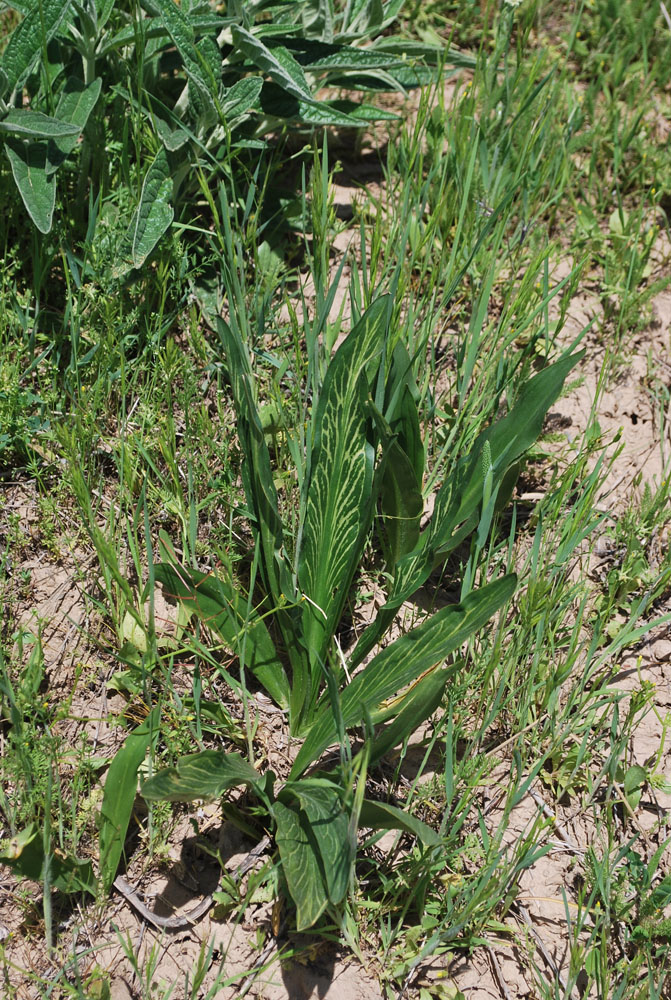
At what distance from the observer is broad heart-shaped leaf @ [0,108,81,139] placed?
1.96 meters

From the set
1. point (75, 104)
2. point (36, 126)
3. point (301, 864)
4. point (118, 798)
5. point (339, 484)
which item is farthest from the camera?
point (75, 104)

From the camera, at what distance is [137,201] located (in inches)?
86.0

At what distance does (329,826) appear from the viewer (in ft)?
4.63

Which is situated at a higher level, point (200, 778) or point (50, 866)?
point (200, 778)

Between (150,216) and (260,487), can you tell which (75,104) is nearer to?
(150,216)

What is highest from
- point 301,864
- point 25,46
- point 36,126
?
point 25,46

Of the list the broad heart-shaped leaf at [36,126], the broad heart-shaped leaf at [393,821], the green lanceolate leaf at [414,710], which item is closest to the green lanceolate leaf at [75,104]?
the broad heart-shaped leaf at [36,126]

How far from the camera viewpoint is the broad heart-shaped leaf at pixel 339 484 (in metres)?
1.76

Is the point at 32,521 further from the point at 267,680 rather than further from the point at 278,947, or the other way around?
the point at 278,947

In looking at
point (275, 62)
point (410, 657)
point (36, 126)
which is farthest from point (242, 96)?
point (410, 657)

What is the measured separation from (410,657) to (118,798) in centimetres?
56

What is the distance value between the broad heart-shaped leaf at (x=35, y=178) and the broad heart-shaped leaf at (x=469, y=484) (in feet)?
3.43

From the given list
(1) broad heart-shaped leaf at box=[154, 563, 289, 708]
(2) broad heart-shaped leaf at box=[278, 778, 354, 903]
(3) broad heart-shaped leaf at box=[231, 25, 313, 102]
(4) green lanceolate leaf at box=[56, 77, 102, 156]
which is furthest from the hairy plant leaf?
(2) broad heart-shaped leaf at box=[278, 778, 354, 903]

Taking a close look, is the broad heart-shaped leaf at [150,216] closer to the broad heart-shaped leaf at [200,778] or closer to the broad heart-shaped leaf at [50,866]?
the broad heart-shaped leaf at [200,778]
